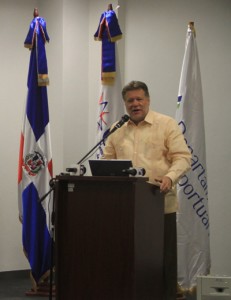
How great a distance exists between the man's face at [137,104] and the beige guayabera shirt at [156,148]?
5 centimetres

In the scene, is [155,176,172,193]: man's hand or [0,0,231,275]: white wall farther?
[0,0,231,275]: white wall

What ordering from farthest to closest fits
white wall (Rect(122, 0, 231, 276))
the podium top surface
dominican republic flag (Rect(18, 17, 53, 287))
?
white wall (Rect(122, 0, 231, 276)), dominican republic flag (Rect(18, 17, 53, 287)), the podium top surface

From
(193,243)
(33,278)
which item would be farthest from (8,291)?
(193,243)

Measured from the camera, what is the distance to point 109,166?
9.05ft

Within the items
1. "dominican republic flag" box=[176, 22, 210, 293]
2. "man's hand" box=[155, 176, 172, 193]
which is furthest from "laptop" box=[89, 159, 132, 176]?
"dominican republic flag" box=[176, 22, 210, 293]

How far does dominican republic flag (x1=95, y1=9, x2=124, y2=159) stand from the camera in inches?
180

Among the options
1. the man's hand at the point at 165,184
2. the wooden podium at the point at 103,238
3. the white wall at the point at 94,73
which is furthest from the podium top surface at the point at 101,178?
the white wall at the point at 94,73

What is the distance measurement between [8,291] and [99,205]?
2.48m

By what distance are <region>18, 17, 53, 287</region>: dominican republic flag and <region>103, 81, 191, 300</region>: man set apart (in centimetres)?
152

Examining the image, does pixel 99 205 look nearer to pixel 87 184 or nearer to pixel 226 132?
pixel 87 184

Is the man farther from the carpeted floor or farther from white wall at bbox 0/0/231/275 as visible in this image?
white wall at bbox 0/0/231/275

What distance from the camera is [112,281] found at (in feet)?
8.80

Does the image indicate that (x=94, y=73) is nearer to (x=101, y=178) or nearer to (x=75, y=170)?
(x=75, y=170)

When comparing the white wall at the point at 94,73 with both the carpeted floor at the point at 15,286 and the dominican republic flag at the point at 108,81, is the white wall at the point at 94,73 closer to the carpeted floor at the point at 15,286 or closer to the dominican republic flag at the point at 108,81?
the carpeted floor at the point at 15,286
